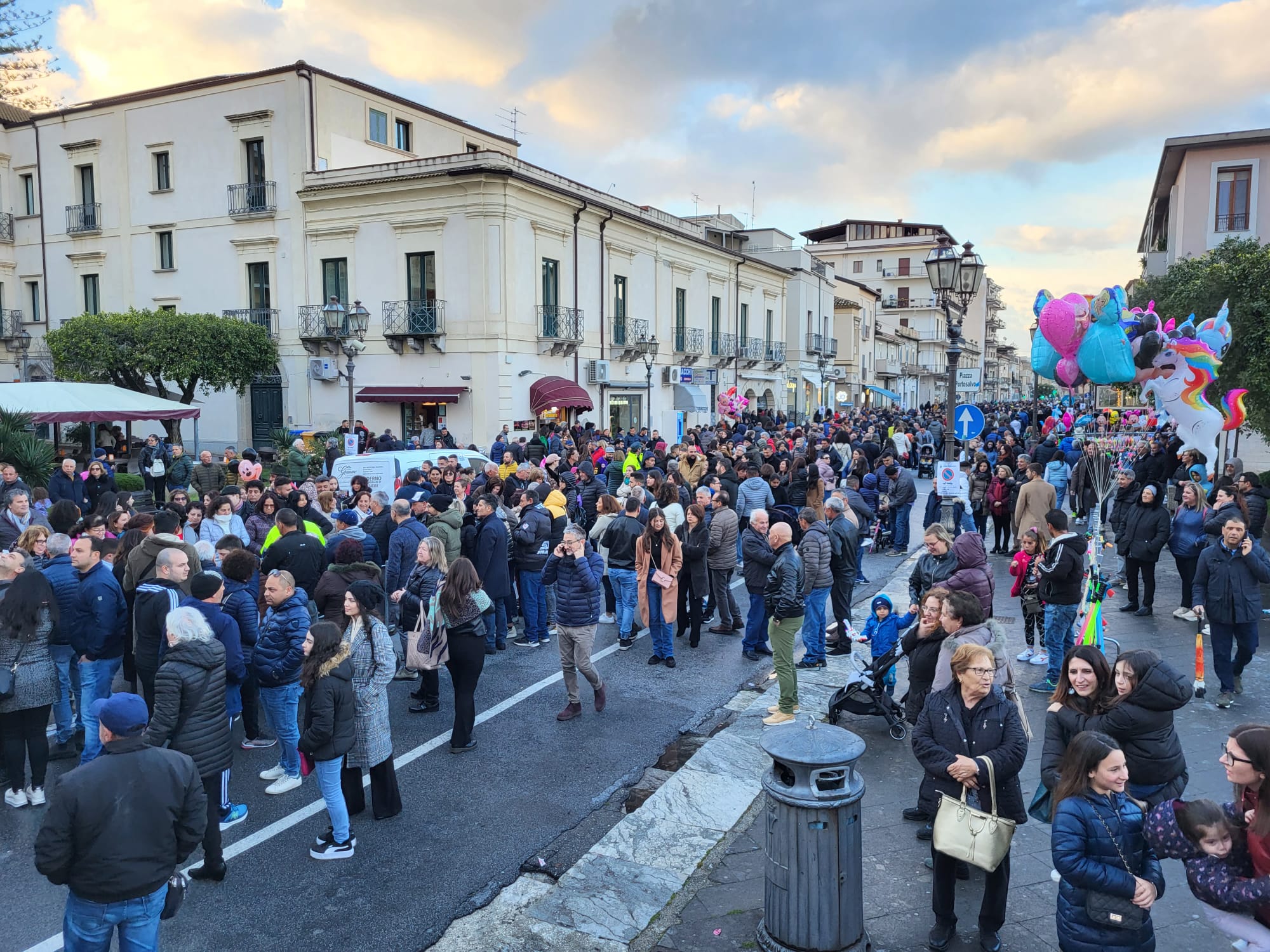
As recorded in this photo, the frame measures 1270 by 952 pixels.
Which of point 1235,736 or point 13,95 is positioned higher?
point 13,95

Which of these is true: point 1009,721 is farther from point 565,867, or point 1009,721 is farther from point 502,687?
point 502,687

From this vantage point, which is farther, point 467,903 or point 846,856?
point 467,903

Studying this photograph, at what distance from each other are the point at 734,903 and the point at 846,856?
1.01 metres

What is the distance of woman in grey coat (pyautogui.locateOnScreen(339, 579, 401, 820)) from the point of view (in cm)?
518

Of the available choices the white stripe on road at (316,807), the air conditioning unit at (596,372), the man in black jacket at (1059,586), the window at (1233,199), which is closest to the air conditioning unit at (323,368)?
the air conditioning unit at (596,372)

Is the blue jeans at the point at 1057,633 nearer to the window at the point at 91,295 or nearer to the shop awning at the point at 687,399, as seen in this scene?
the shop awning at the point at 687,399

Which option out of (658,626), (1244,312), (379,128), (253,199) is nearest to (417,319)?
(253,199)

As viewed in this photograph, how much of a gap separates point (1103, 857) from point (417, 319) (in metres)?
23.0

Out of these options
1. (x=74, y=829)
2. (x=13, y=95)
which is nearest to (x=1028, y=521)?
(x=74, y=829)

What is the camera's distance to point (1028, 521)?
10961 millimetres

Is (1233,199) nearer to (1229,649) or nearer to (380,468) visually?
(1229,649)

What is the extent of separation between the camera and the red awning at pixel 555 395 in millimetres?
24516

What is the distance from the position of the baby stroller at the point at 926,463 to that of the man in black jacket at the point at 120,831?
22876 mm

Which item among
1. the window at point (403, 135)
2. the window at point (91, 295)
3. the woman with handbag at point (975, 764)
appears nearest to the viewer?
the woman with handbag at point (975, 764)
